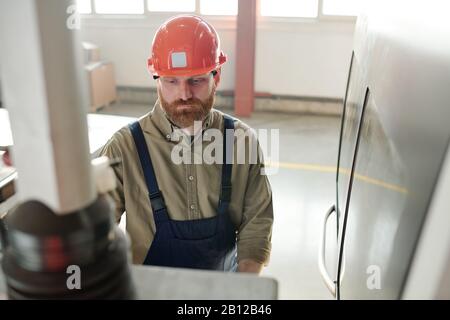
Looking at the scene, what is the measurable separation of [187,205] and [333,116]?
18.3 feet

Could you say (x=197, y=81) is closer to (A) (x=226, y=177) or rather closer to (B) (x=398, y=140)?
(A) (x=226, y=177)

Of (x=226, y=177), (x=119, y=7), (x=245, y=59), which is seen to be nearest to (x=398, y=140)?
(x=226, y=177)

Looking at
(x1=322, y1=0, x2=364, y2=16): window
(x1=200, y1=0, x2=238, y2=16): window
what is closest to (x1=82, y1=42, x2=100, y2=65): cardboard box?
(x1=200, y1=0, x2=238, y2=16): window

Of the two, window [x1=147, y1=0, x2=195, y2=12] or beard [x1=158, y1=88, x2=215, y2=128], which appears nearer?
beard [x1=158, y1=88, x2=215, y2=128]

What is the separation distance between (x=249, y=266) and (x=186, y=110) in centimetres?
70

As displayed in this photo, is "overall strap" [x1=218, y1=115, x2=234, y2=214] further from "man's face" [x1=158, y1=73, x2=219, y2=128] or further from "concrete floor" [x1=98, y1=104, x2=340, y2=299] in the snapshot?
"concrete floor" [x1=98, y1=104, x2=340, y2=299]

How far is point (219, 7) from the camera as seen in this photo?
688 cm

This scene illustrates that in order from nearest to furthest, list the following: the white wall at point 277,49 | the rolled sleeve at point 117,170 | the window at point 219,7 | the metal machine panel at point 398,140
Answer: the metal machine panel at point 398,140
the rolled sleeve at point 117,170
the white wall at point 277,49
the window at point 219,7

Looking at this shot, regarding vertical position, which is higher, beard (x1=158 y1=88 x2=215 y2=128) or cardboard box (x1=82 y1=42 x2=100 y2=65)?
beard (x1=158 y1=88 x2=215 y2=128)

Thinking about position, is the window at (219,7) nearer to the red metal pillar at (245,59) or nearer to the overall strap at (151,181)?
the red metal pillar at (245,59)

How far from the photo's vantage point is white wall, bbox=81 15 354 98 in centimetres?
667

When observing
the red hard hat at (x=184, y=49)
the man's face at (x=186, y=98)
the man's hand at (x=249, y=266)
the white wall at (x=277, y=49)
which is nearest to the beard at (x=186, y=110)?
the man's face at (x=186, y=98)

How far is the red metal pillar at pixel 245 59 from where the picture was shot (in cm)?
650

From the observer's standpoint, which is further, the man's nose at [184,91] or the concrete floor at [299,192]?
the concrete floor at [299,192]
